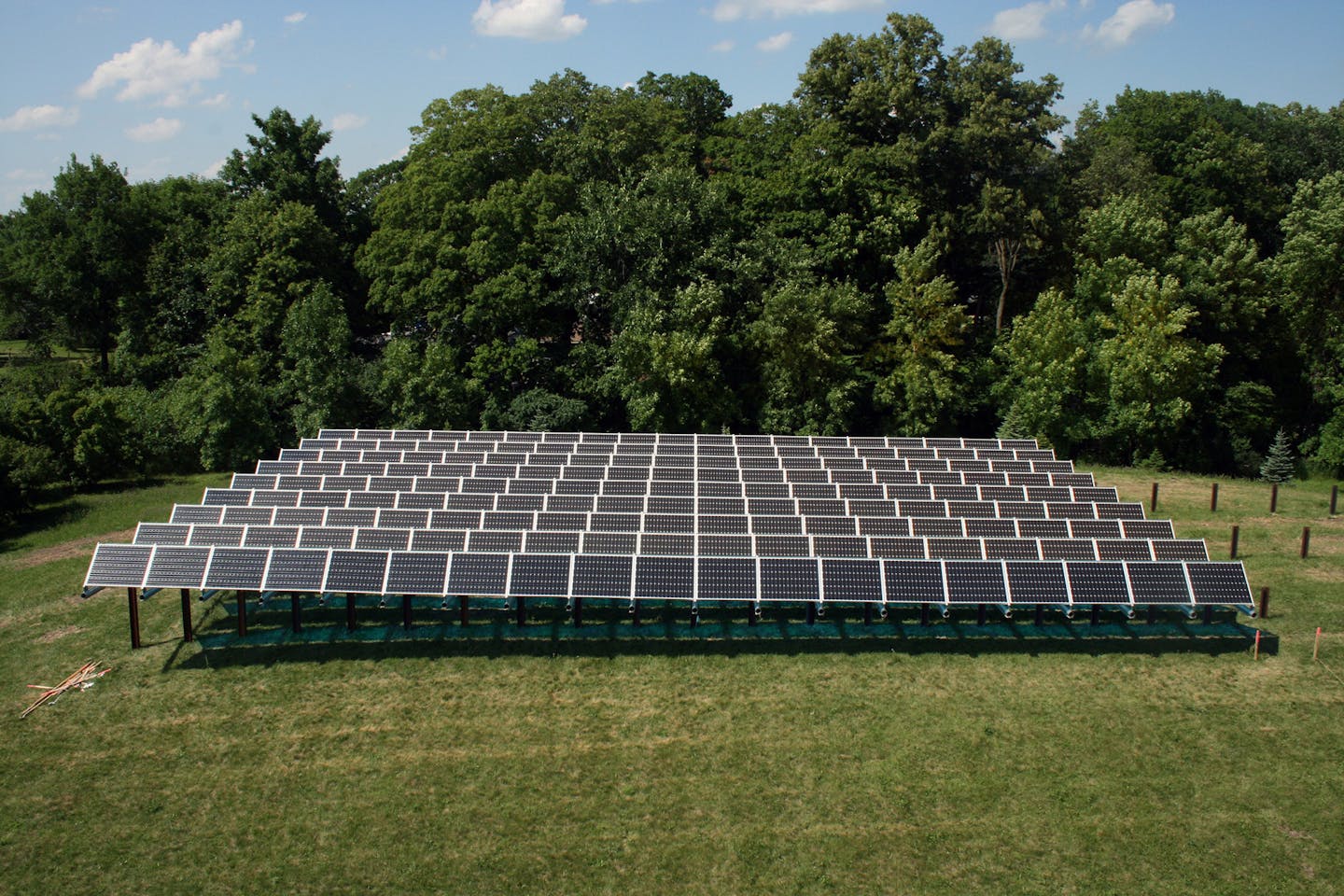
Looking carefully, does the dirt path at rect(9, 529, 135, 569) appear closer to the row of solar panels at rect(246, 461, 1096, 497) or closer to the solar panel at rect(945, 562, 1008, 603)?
the row of solar panels at rect(246, 461, 1096, 497)

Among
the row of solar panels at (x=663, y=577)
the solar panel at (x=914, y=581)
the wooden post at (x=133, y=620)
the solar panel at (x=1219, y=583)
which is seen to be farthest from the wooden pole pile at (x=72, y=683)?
the solar panel at (x=1219, y=583)

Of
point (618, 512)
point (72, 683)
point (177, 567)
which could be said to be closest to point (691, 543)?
point (618, 512)

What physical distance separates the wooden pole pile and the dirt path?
9.22 metres

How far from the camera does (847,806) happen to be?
49.4 feet

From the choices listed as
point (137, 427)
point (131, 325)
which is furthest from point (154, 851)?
point (131, 325)

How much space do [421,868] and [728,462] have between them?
685 inches

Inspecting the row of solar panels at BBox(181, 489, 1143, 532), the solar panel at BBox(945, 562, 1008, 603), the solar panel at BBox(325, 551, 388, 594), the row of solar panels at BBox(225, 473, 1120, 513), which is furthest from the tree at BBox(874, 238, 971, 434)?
the solar panel at BBox(325, 551, 388, 594)

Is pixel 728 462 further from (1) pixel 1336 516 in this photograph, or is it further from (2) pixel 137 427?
(2) pixel 137 427

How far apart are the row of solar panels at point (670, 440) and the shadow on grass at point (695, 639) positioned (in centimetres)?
1034

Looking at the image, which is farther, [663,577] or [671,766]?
[663,577]

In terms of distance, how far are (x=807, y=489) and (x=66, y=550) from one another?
22.1m

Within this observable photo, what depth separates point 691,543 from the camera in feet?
72.2

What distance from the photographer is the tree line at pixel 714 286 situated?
38.8 meters

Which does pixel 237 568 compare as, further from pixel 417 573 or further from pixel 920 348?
pixel 920 348
